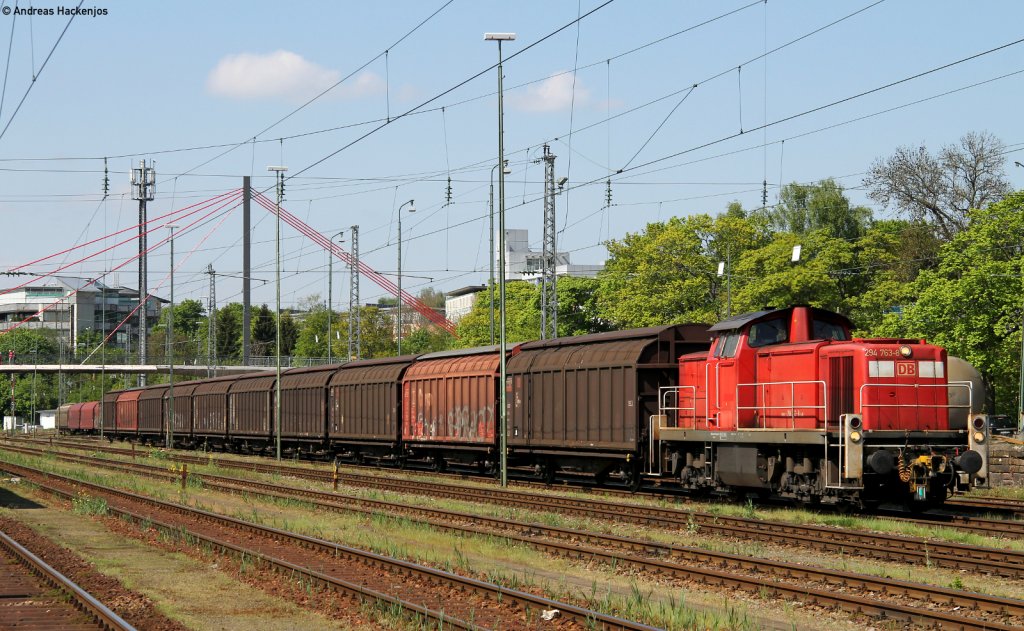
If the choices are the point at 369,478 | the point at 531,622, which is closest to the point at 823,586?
the point at 531,622

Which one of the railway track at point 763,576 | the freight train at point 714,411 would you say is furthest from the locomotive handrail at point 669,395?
the railway track at point 763,576

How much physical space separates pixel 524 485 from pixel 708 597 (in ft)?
58.7

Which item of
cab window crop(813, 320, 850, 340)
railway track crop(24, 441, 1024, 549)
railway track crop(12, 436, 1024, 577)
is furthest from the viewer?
cab window crop(813, 320, 850, 340)

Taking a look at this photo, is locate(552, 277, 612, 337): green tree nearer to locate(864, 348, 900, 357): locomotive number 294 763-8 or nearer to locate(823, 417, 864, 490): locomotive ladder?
locate(864, 348, 900, 357): locomotive number 294 763-8

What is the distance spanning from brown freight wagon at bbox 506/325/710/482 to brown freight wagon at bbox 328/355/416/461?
8145 millimetres

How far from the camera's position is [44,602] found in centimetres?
1387

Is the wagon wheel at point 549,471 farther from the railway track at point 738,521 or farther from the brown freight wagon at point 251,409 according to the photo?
the brown freight wagon at point 251,409

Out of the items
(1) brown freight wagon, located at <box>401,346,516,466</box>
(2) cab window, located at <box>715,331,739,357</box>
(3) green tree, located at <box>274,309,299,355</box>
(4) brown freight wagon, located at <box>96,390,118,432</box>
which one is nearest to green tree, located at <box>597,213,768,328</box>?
(1) brown freight wagon, located at <box>401,346,516,466</box>

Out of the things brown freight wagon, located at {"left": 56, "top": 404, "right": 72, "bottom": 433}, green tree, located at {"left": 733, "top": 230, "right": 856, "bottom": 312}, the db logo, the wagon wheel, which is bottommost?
brown freight wagon, located at {"left": 56, "top": 404, "right": 72, "bottom": 433}

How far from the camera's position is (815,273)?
67875mm

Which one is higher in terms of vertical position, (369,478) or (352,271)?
(352,271)

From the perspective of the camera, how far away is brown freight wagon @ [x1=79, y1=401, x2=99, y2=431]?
9444cm

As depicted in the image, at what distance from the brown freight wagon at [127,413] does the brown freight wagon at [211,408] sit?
1516cm

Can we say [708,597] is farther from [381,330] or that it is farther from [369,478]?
[381,330]
